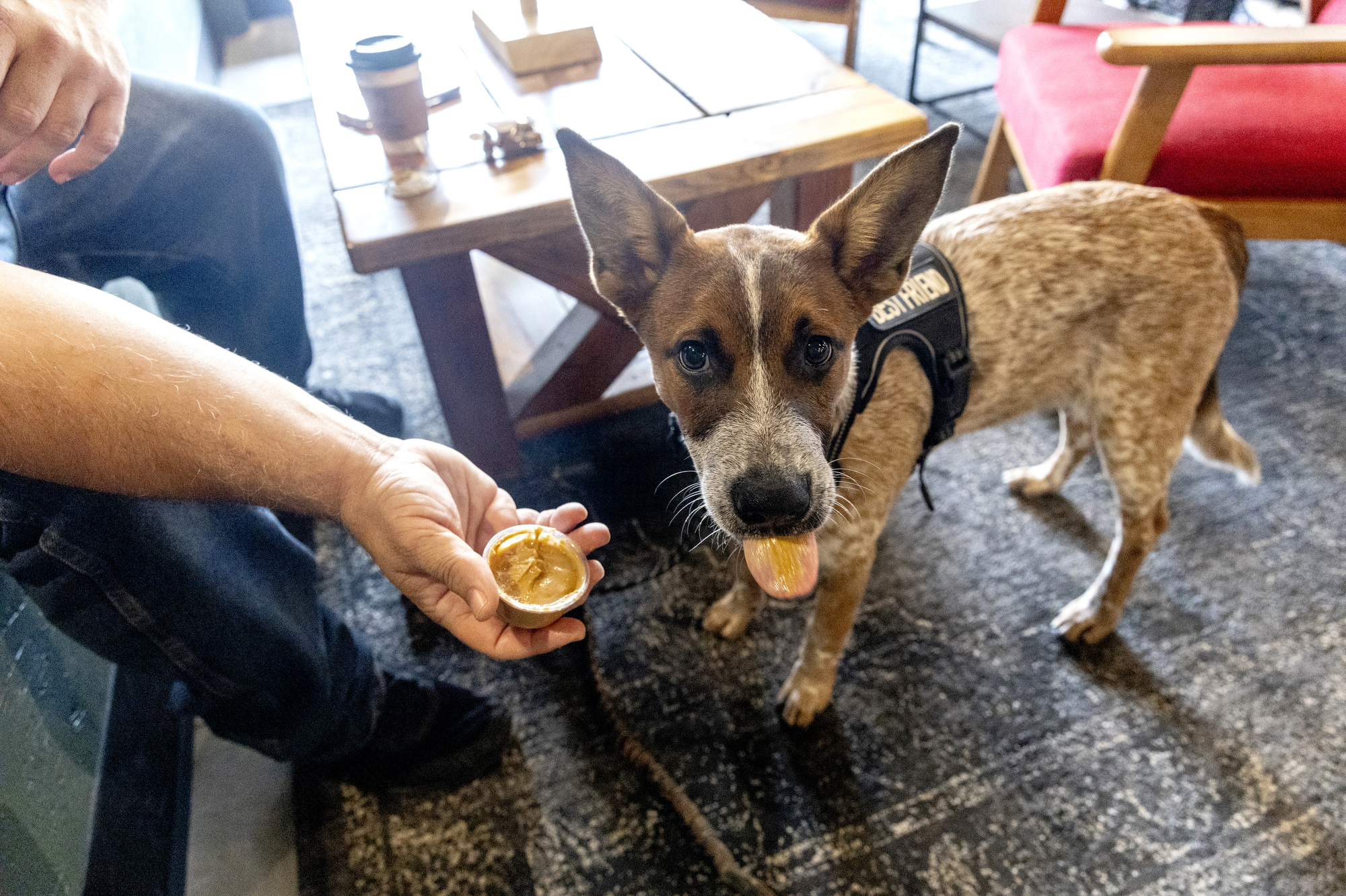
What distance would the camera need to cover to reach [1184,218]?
1539 millimetres

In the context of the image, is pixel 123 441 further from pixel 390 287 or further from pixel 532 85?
pixel 390 287

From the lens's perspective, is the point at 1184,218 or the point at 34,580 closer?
the point at 34,580

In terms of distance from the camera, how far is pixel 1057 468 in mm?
2145

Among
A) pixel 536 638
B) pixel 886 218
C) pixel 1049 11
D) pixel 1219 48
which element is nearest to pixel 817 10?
pixel 1049 11

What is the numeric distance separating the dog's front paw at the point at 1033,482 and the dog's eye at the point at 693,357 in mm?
1415

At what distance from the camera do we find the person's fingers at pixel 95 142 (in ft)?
3.84

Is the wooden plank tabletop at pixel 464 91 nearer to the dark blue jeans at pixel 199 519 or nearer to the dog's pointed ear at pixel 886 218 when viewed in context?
the dark blue jeans at pixel 199 519

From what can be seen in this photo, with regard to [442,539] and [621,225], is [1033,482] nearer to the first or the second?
[621,225]

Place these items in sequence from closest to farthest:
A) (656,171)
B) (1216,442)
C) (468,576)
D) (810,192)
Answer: (468,576) → (656,171) → (1216,442) → (810,192)

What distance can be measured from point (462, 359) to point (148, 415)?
1.12 m

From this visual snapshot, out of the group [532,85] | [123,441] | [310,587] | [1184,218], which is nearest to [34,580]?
[123,441]

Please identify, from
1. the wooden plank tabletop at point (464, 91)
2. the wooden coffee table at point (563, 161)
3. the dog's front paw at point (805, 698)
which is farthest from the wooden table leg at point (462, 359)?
the dog's front paw at point (805, 698)

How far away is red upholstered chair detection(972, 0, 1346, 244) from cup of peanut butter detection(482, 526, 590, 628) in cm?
168

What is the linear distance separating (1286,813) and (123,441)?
2272 mm
